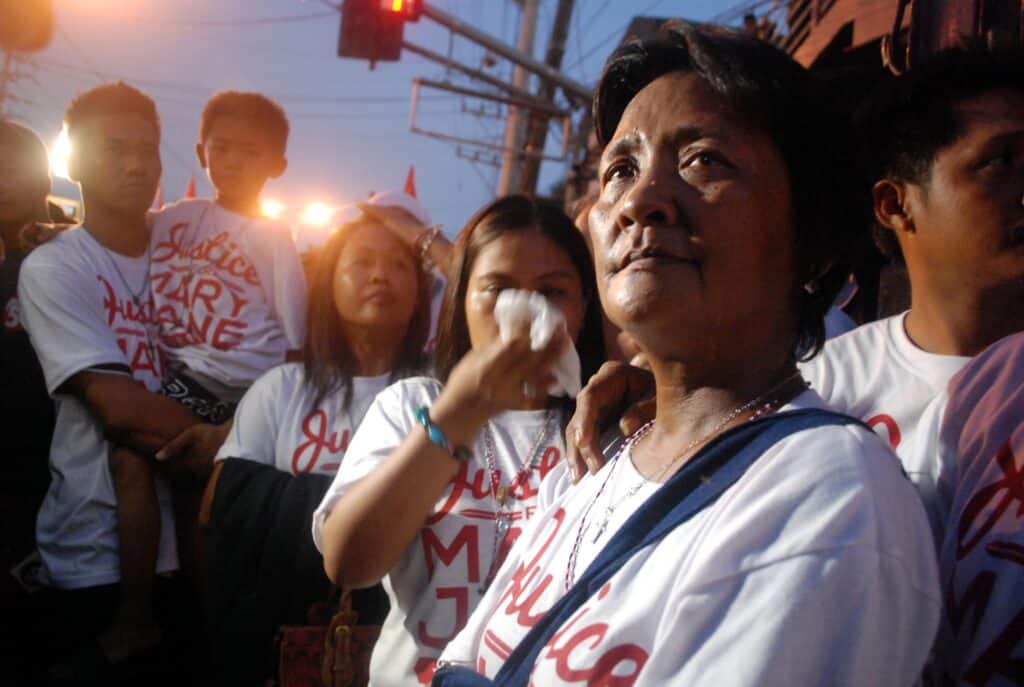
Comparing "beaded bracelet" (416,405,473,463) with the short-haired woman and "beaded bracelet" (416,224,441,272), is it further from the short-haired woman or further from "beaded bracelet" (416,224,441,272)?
"beaded bracelet" (416,224,441,272)

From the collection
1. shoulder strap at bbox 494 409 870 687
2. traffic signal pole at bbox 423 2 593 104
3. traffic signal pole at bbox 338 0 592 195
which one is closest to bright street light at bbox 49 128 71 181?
shoulder strap at bbox 494 409 870 687

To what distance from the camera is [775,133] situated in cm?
122

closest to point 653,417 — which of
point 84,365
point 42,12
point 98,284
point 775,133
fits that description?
point 775,133

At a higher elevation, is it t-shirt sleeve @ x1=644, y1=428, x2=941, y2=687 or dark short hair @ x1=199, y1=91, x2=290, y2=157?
dark short hair @ x1=199, y1=91, x2=290, y2=157

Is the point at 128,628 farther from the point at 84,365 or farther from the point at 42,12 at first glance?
the point at 42,12

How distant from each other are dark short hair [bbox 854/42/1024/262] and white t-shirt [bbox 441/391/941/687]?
3.43 feet

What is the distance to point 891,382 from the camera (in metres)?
1.67

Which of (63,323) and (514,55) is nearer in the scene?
(63,323)

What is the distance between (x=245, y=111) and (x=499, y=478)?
2.70 m

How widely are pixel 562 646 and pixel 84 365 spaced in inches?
97.6

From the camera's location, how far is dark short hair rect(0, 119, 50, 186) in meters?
3.27

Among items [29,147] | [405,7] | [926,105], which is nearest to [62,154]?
[29,147]

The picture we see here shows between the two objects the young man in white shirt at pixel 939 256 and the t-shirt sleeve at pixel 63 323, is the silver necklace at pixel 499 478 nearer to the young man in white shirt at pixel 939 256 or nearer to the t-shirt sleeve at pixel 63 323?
the young man in white shirt at pixel 939 256

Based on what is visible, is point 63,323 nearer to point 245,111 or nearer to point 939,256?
point 245,111
